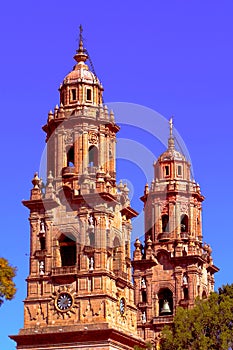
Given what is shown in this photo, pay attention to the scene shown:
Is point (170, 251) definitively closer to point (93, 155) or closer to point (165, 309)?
point (165, 309)

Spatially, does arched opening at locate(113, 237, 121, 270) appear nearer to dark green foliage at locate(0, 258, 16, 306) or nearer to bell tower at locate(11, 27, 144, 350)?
bell tower at locate(11, 27, 144, 350)

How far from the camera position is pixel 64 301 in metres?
86.4

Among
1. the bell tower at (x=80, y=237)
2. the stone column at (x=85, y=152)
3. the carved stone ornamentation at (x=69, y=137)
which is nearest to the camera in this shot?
the bell tower at (x=80, y=237)

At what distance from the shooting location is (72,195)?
8938 centimetres

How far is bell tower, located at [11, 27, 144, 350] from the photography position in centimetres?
8544

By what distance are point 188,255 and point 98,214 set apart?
18644 mm

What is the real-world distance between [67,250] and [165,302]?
18.1 m

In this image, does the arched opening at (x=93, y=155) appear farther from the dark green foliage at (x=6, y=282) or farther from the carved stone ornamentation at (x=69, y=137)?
the dark green foliage at (x=6, y=282)

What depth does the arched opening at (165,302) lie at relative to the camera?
104062 millimetres

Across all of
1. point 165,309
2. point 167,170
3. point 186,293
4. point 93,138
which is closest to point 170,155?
point 167,170

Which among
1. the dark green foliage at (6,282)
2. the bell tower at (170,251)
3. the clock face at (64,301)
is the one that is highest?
the bell tower at (170,251)

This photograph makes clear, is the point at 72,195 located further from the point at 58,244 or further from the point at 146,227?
the point at 146,227

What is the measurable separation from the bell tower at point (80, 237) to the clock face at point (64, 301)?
73 mm

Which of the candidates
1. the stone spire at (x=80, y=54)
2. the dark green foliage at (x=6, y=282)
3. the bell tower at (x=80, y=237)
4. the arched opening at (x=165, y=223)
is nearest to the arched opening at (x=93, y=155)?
the bell tower at (x=80, y=237)
